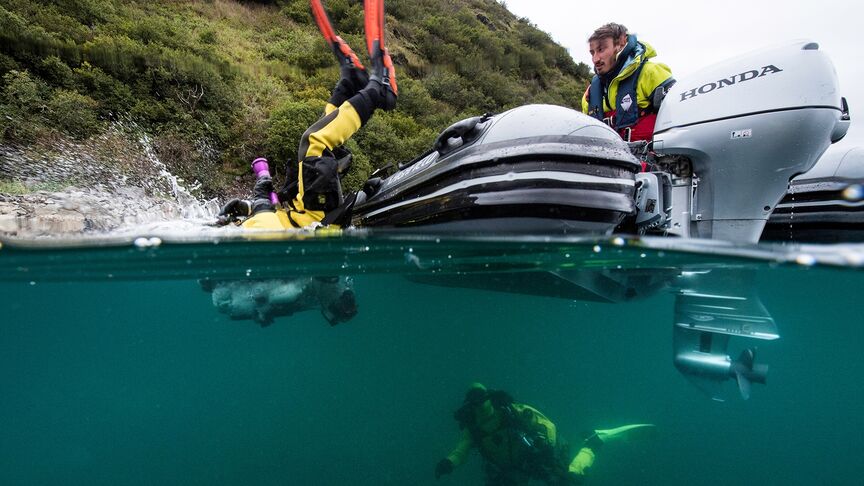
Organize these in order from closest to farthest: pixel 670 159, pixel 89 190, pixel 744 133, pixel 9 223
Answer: pixel 744 133, pixel 670 159, pixel 9 223, pixel 89 190

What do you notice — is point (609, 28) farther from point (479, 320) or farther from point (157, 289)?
point (157, 289)

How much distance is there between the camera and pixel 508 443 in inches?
174

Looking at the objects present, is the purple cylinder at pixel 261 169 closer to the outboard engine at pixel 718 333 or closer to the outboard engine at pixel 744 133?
the outboard engine at pixel 744 133

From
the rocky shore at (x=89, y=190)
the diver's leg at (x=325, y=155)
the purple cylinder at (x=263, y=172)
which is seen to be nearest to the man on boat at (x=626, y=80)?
the diver's leg at (x=325, y=155)

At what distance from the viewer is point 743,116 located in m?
2.86

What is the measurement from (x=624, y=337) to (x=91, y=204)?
339 inches

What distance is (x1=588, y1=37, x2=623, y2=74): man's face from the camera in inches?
168

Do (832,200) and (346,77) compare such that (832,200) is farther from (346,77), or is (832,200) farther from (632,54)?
(346,77)

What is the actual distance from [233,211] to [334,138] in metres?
1.45

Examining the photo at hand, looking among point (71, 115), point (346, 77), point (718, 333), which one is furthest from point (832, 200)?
point (71, 115)

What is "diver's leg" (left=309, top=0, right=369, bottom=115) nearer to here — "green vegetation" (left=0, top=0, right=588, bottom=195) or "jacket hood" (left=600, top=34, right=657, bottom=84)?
"green vegetation" (left=0, top=0, right=588, bottom=195)

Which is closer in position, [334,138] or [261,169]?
[334,138]

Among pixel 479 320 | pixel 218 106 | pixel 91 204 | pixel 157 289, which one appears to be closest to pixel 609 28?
pixel 479 320

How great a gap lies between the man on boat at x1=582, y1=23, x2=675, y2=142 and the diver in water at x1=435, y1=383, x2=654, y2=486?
9.33 ft
